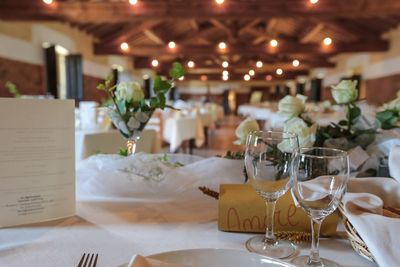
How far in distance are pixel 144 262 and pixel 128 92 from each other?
27.2 inches

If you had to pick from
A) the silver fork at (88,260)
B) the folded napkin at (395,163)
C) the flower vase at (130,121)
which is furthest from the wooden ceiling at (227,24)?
the silver fork at (88,260)

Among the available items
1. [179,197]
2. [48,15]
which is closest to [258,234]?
[179,197]

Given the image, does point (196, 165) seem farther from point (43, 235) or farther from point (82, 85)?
point (82, 85)

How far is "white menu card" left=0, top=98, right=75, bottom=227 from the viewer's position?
0.71 meters

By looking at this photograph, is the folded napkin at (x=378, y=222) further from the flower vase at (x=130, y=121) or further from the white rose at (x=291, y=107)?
the flower vase at (x=130, y=121)

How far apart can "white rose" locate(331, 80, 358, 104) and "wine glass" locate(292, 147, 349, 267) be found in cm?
53

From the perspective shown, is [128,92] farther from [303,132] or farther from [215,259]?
[215,259]

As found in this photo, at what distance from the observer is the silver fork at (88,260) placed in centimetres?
56

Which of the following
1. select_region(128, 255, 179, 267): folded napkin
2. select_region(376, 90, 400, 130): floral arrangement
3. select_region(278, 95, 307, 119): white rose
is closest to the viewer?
select_region(128, 255, 179, 267): folded napkin

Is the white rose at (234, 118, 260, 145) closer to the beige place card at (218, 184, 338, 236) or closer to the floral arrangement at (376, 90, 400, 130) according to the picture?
the beige place card at (218, 184, 338, 236)

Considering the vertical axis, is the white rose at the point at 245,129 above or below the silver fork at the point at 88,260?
above

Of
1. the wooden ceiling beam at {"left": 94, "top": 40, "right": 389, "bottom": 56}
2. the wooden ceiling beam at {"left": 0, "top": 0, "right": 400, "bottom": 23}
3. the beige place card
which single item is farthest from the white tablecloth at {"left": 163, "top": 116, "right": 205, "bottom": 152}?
the wooden ceiling beam at {"left": 94, "top": 40, "right": 389, "bottom": 56}

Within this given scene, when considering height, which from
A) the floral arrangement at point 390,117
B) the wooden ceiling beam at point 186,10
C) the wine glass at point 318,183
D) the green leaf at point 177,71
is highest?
the wooden ceiling beam at point 186,10

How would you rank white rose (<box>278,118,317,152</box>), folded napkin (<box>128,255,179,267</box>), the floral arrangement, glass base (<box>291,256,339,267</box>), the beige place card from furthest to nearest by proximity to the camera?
the floral arrangement
white rose (<box>278,118,317,152</box>)
the beige place card
glass base (<box>291,256,339,267</box>)
folded napkin (<box>128,255,179,267</box>)
